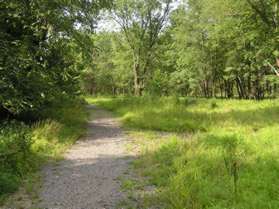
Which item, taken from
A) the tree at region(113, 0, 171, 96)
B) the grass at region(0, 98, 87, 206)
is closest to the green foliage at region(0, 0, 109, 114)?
the grass at region(0, 98, 87, 206)

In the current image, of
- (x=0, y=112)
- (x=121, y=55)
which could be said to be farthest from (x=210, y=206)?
(x=121, y=55)

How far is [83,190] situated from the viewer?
6.91 meters

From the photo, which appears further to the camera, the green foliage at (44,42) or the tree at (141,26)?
the tree at (141,26)

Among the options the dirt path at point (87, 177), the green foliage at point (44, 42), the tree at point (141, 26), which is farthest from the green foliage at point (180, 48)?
the dirt path at point (87, 177)

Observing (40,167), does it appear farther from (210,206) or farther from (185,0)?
(185,0)

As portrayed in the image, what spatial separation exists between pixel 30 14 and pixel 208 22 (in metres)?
30.4

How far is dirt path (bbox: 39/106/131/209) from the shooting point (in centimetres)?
626

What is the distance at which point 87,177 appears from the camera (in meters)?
7.88

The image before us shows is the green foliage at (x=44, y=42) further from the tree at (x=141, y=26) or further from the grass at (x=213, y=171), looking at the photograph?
the tree at (x=141, y=26)

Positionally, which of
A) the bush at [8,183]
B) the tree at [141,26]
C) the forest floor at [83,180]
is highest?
the tree at [141,26]

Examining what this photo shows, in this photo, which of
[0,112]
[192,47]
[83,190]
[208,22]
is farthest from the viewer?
[192,47]

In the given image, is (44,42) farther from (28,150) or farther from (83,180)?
(83,180)

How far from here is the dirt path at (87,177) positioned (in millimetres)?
6258

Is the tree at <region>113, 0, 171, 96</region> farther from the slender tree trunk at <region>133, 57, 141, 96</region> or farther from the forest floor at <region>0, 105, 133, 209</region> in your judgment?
the forest floor at <region>0, 105, 133, 209</region>
